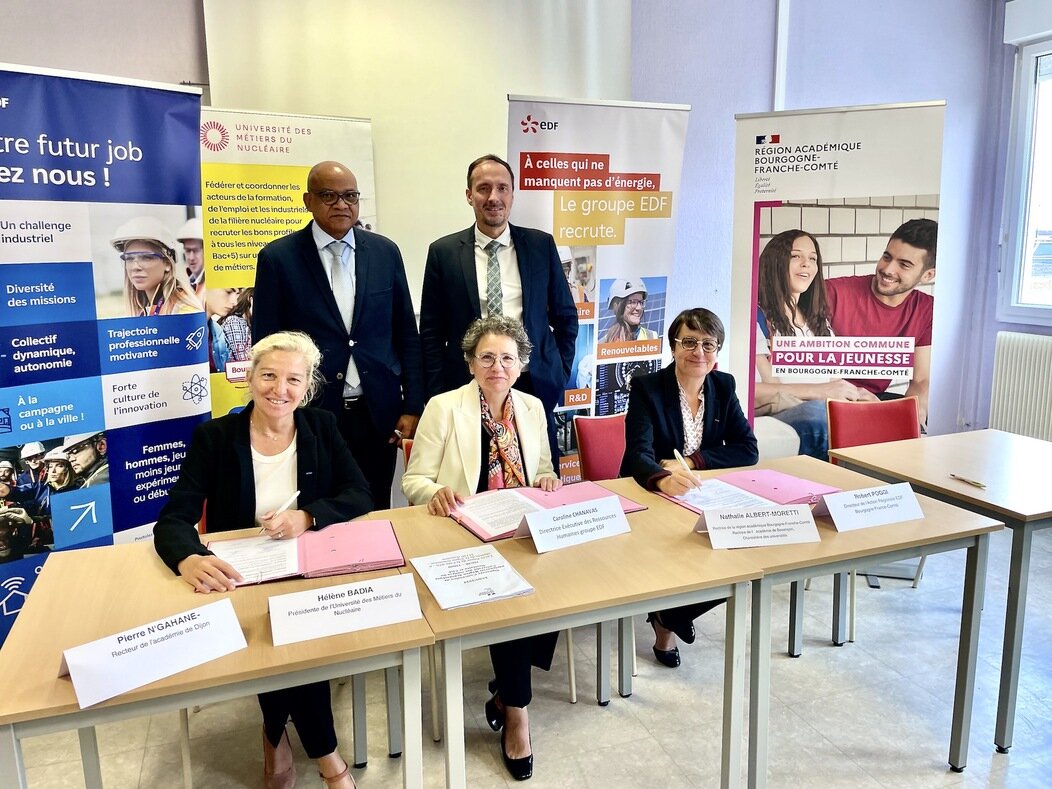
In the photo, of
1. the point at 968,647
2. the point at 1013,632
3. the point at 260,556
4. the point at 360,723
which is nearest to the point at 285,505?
the point at 260,556

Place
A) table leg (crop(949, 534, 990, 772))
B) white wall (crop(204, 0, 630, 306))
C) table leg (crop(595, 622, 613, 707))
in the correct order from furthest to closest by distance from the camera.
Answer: white wall (crop(204, 0, 630, 306)) → table leg (crop(595, 622, 613, 707)) → table leg (crop(949, 534, 990, 772))

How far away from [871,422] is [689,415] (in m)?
1.06

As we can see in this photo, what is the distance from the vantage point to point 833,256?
13.0 ft

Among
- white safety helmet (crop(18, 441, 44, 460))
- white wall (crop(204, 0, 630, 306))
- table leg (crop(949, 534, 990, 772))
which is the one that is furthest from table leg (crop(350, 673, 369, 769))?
white wall (crop(204, 0, 630, 306))

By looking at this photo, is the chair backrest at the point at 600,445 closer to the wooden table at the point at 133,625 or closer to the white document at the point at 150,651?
the wooden table at the point at 133,625

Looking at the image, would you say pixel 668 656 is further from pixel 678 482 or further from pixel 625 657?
pixel 678 482

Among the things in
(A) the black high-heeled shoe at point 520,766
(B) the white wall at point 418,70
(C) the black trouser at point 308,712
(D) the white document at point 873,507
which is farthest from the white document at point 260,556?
(B) the white wall at point 418,70

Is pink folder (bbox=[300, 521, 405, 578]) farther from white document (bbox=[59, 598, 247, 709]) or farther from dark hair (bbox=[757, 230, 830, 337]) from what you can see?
dark hair (bbox=[757, 230, 830, 337])

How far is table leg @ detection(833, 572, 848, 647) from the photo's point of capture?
2855 millimetres

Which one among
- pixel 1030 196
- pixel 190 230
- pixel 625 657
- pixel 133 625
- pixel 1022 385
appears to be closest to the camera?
pixel 133 625

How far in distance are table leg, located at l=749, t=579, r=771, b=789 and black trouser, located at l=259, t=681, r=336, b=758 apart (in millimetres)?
1060

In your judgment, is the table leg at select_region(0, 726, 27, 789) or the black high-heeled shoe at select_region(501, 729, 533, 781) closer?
the table leg at select_region(0, 726, 27, 789)

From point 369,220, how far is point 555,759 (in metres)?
2.59

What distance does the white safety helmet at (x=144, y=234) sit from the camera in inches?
105
